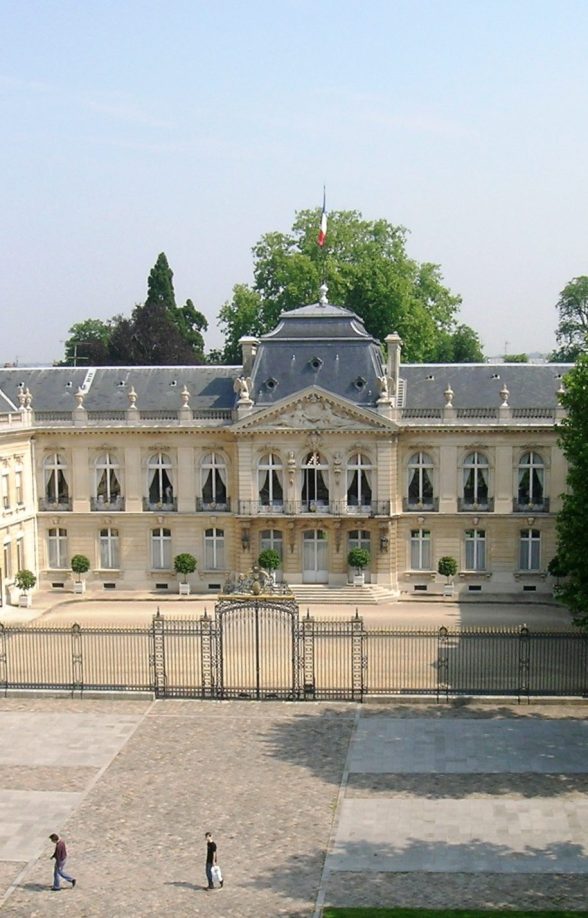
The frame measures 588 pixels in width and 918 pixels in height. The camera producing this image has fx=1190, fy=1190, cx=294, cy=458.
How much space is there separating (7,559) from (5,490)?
115 inches

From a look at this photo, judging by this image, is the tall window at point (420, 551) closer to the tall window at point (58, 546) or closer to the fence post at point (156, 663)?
the tall window at point (58, 546)

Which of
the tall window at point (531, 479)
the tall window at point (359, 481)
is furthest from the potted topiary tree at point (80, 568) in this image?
the tall window at point (531, 479)

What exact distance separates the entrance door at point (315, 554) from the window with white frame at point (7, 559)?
12565mm

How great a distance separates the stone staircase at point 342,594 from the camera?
165ft

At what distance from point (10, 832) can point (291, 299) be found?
180ft

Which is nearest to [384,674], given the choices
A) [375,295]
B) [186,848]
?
[186,848]

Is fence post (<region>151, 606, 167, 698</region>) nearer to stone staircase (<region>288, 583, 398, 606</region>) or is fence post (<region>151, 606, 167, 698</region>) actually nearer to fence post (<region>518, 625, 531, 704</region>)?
fence post (<region>518, 625, 531, 704</region>)

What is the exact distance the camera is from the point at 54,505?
53.7 m

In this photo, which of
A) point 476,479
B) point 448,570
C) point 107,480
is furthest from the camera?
point 107,480

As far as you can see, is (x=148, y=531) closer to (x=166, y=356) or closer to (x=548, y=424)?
(x=548, y=424)

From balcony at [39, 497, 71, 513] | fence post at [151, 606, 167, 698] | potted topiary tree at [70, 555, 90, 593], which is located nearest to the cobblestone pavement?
fence post at [151, 606, 167, 698]

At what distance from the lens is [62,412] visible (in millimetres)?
53438

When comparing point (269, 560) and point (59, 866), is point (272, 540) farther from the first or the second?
point (59, 866)

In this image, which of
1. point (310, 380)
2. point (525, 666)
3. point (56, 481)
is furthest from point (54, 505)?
point (525, 666)
